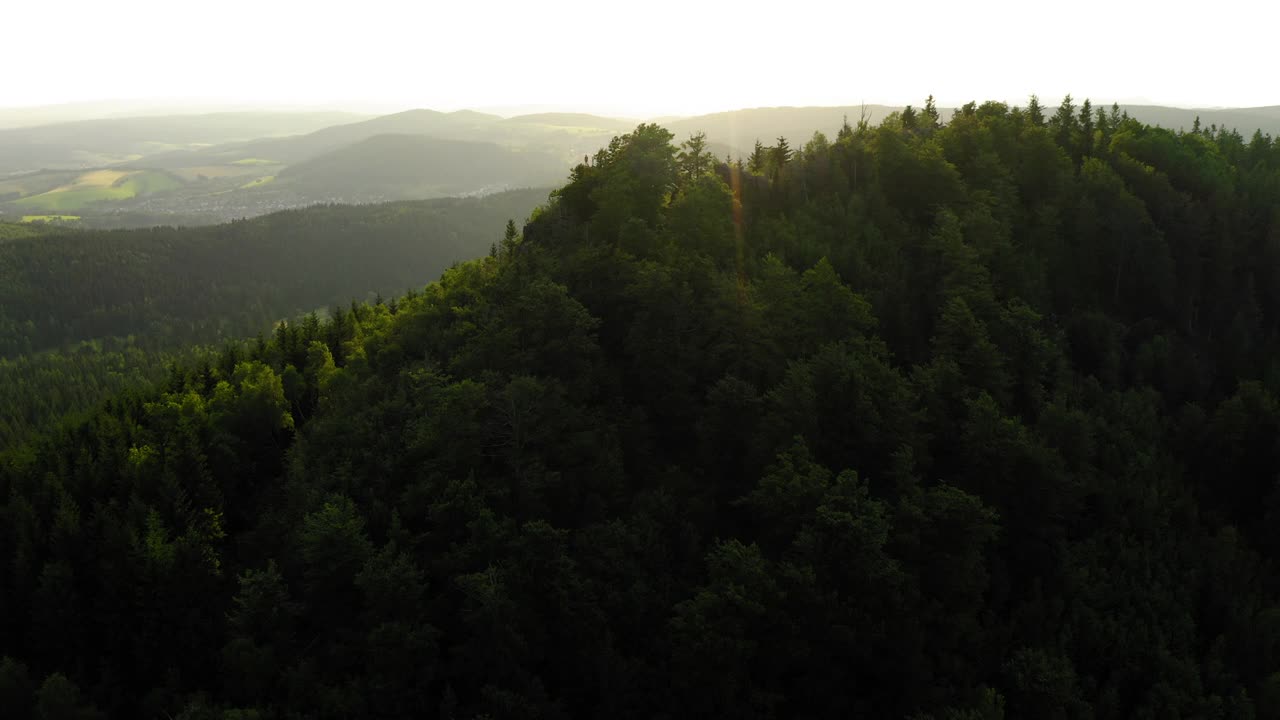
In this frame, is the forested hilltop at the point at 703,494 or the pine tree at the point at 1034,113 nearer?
the forested hilltop at the point at 703,494

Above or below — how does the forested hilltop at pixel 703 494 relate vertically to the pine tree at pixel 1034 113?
below

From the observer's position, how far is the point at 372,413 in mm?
48844

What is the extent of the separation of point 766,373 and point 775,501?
14.2 metres

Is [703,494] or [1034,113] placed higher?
[1034,113]

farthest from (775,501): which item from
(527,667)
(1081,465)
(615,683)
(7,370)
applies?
(7,370)

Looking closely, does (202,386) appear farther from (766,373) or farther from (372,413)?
(766,373)

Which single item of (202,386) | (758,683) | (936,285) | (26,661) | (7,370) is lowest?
(7,370)

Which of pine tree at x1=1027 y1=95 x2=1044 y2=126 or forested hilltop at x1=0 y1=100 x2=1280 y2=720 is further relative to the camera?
pine tree at x1=1027 y1=95 x2=1044 y2=126

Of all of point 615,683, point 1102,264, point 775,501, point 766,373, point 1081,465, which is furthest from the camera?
point 1102,264

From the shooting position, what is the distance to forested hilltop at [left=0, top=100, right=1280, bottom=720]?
35.4 meters

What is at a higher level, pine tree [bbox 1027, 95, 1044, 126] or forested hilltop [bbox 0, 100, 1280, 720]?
pine tree [bbox 1027, 95, 1044, 126]

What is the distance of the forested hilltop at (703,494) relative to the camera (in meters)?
35.4

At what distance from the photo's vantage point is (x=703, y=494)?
152 feet

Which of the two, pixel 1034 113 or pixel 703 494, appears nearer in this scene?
pixel 703 494
